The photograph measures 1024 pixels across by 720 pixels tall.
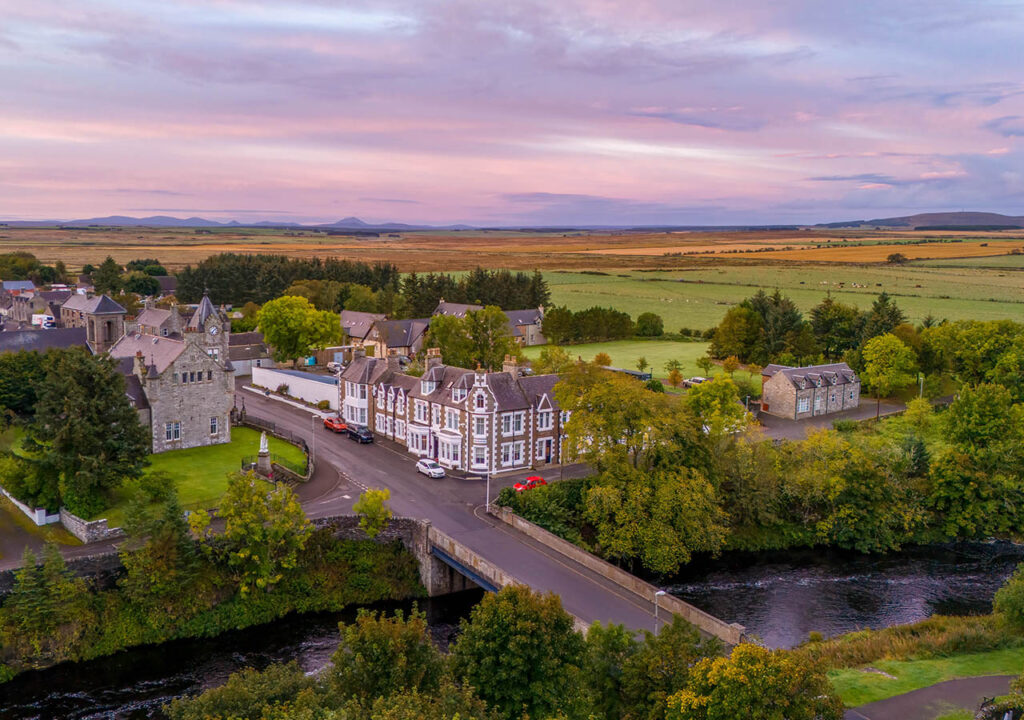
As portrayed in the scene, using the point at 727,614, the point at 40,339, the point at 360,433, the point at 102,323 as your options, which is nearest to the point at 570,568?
the point at 727,614

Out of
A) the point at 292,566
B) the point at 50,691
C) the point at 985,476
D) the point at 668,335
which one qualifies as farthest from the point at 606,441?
the point at 668,335

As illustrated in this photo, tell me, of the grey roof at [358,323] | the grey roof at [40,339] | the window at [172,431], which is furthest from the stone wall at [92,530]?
the grey roof at [358,323]

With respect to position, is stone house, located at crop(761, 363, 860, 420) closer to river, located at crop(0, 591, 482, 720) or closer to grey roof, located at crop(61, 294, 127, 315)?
river, located at crop(0, 591, 482, 720)

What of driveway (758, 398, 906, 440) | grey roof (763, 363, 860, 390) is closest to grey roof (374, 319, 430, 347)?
grey roof (763, 363, 860, 390)

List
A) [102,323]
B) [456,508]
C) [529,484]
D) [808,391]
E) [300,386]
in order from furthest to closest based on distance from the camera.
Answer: [102,323] < [808,391] < [300,386] < [529,484] < [456,508]

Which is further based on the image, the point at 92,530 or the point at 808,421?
the point at 808,421

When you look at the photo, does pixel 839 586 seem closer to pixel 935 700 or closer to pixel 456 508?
pixel 935 700

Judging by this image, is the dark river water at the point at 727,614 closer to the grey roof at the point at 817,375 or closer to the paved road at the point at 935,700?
the paved road at the point at 935,700
